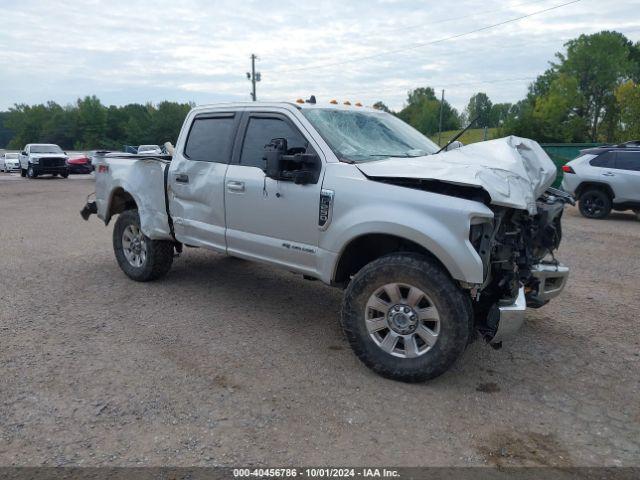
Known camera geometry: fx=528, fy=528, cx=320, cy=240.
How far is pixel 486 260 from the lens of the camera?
143 inches

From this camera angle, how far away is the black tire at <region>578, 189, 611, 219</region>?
1210 cm

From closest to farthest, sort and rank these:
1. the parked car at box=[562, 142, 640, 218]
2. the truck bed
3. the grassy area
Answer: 1. the truck bed
2. the grassy area
3. the parked car at box=[562, 142, 640, 218]

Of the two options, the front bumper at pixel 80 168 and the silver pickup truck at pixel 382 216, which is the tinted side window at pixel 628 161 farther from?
the front bumper at pixel 80 168

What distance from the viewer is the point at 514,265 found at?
3.94 meters

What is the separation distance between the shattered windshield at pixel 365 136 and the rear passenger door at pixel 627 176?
8380 mm

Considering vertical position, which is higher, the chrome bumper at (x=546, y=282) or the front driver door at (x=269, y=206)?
the front driver door at (x=269, y=206)

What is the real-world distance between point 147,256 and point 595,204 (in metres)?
10.5

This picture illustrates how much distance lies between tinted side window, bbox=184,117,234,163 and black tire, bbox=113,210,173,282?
1181 millimetres

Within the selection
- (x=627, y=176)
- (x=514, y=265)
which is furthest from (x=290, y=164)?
(x=627, y=176)

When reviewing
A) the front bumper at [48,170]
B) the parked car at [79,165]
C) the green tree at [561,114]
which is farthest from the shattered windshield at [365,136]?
the green tree at [561,114]

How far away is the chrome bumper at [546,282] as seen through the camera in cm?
421

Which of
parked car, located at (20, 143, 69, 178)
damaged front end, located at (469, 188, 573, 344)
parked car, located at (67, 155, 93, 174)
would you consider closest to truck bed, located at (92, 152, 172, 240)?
damaged front end, located at (469, 188, 573, 344)

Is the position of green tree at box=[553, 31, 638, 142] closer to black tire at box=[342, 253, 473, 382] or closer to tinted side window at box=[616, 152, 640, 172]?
tinted side window at box=[616, 152, 640, 172]

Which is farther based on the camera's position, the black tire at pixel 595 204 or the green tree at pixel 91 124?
the green tree at pixel 91 124
